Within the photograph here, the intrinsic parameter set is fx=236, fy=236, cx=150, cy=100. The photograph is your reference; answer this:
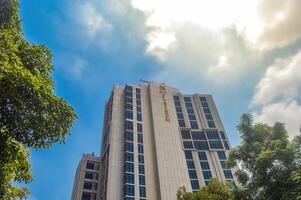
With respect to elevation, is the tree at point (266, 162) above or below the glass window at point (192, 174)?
below

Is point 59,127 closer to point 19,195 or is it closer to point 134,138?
point 19,195

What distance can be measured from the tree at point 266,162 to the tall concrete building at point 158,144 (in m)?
41.5

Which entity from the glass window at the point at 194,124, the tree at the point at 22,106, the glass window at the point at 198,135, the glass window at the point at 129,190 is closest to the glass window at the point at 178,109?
the glass window at the point at 194,124

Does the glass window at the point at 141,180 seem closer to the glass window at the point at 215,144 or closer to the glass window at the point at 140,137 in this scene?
the glass window at the point at 140,137

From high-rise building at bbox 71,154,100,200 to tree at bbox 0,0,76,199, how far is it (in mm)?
58550

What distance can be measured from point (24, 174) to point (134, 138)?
53288mm

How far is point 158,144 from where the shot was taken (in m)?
63.5

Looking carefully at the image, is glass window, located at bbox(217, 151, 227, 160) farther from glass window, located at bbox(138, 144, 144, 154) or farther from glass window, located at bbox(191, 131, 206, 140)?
glass window, located at bbox(138, 144, 144, 154)

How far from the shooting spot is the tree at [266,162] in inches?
524

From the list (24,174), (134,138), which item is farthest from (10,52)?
(134,138)

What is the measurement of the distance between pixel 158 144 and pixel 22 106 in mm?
56005

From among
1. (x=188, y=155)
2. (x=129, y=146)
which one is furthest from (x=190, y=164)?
(x=129, y=146)

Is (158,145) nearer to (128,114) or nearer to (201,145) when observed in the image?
(128,114)

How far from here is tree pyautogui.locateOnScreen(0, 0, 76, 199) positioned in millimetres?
8602
